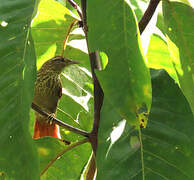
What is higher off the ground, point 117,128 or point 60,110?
point 117,128

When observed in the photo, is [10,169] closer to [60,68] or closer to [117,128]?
[117,128]

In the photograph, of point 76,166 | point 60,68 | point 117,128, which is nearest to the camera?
point 117,128

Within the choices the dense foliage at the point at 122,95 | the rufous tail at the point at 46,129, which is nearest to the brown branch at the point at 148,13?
the dense foliage at the point at 122,95

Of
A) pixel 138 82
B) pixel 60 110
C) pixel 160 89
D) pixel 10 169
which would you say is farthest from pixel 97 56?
pixel 60 110

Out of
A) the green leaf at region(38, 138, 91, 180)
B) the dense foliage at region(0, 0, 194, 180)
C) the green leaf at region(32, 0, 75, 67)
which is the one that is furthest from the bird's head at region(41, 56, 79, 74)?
the dense foliage at region(0, 0, 194, 180)

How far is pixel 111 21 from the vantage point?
1177mm

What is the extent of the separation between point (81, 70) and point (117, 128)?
3.68 feet

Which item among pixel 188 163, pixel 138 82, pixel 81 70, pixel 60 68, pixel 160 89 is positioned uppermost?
pixel 138 82

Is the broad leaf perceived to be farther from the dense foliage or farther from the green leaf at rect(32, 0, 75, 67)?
the dense foliage

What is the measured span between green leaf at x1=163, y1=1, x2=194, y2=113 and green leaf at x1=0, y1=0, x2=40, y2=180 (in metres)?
0.43

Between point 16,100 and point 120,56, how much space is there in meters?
0.33

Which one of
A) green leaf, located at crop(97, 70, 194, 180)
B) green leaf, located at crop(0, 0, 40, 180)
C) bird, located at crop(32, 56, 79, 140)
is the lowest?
bird, located at crop(32, 56, 79, 140)

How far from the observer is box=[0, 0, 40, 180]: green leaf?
3.81ft

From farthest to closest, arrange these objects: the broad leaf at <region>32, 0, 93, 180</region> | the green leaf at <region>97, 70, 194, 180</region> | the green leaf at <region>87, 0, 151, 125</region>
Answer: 1. the broad leaf at <region>32, 0, 93, 180</region>
2. the green leaf at <region>97, 70, 194, 180</region>
3. the green leaf at <region>87, 0, 151, 125</region>
